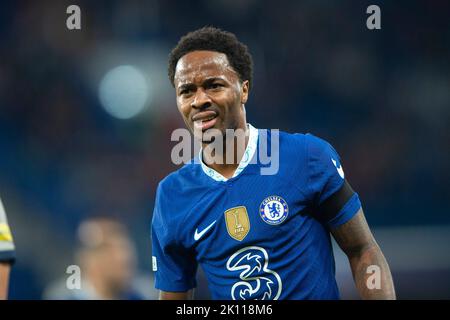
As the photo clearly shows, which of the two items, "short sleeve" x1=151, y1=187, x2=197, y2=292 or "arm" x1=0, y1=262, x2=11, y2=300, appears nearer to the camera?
"arm" x1=0, y1=262, x2=11, y2=300

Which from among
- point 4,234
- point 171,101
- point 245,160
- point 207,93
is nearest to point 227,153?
point 245,160

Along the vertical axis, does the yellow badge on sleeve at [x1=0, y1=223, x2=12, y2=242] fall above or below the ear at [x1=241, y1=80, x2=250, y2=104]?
below

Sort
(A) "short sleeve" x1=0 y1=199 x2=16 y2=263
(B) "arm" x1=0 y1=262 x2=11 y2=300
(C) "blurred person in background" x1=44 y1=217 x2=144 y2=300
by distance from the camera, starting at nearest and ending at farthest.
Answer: (B) "arm" x1=0 y1=262 x2=11 y2=300 < (A) "short sleeve" x1=0 y1=199 x2=16 y2=263 < (C) "blurred person in background" x1=44 y1=217 x2=144 y2=300

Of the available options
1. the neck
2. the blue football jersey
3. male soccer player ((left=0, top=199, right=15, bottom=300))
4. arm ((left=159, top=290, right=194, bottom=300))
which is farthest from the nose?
male soccer player ((left=0, top=199, right=15, bottom=300))

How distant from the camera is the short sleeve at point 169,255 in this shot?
296 cm

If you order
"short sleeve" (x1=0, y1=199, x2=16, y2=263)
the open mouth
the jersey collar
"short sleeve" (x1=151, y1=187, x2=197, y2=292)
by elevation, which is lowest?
"short sleeve" (x1=151, y1=187, x2=197, y2=292)

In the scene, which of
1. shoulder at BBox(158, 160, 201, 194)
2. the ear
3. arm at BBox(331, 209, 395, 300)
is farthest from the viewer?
the ear

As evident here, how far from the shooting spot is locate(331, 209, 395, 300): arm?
270cm

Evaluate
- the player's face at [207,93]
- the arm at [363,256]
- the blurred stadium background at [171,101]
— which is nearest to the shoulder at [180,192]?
→ the player's face at [207,93]

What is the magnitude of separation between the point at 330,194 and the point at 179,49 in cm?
109

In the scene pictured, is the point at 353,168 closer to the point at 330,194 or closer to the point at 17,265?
the point at 17,265

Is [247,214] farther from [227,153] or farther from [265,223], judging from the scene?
[227,153]

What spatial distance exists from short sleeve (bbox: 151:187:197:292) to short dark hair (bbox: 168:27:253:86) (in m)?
0.69

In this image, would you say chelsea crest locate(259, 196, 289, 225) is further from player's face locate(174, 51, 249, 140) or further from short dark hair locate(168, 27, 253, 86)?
short dark hair locate(168, 27, 253, 86)
